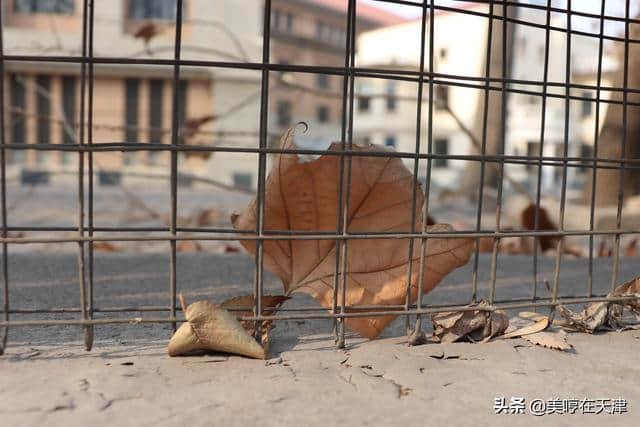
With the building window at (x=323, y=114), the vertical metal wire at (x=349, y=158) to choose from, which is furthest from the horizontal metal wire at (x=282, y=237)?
the building window at (x=323, y=114)

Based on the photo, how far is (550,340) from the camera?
3.85 ft

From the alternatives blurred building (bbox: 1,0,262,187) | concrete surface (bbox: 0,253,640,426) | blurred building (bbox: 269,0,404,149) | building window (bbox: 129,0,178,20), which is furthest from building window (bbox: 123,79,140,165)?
concrete surface (bbox: 0,253,640,426)

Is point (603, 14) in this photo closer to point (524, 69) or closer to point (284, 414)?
point (284, 414)

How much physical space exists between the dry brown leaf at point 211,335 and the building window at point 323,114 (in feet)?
78.1

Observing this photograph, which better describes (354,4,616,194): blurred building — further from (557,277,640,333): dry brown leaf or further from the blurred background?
(557,277,640,333): dry brown leaf

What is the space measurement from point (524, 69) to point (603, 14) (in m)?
22.5

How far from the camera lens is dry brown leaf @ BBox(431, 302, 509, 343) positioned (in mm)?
1188

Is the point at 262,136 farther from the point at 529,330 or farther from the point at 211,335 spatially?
the point at 529,330

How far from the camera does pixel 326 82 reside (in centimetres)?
2511

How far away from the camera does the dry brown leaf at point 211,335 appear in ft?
3.33

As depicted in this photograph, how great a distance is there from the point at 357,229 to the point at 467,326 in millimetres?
286

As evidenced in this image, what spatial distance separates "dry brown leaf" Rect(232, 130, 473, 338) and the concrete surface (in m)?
0.10

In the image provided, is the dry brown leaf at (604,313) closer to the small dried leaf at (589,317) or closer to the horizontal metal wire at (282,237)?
the small dried leaf at (589,317)

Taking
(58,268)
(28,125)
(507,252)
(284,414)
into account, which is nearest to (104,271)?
(58,268)
